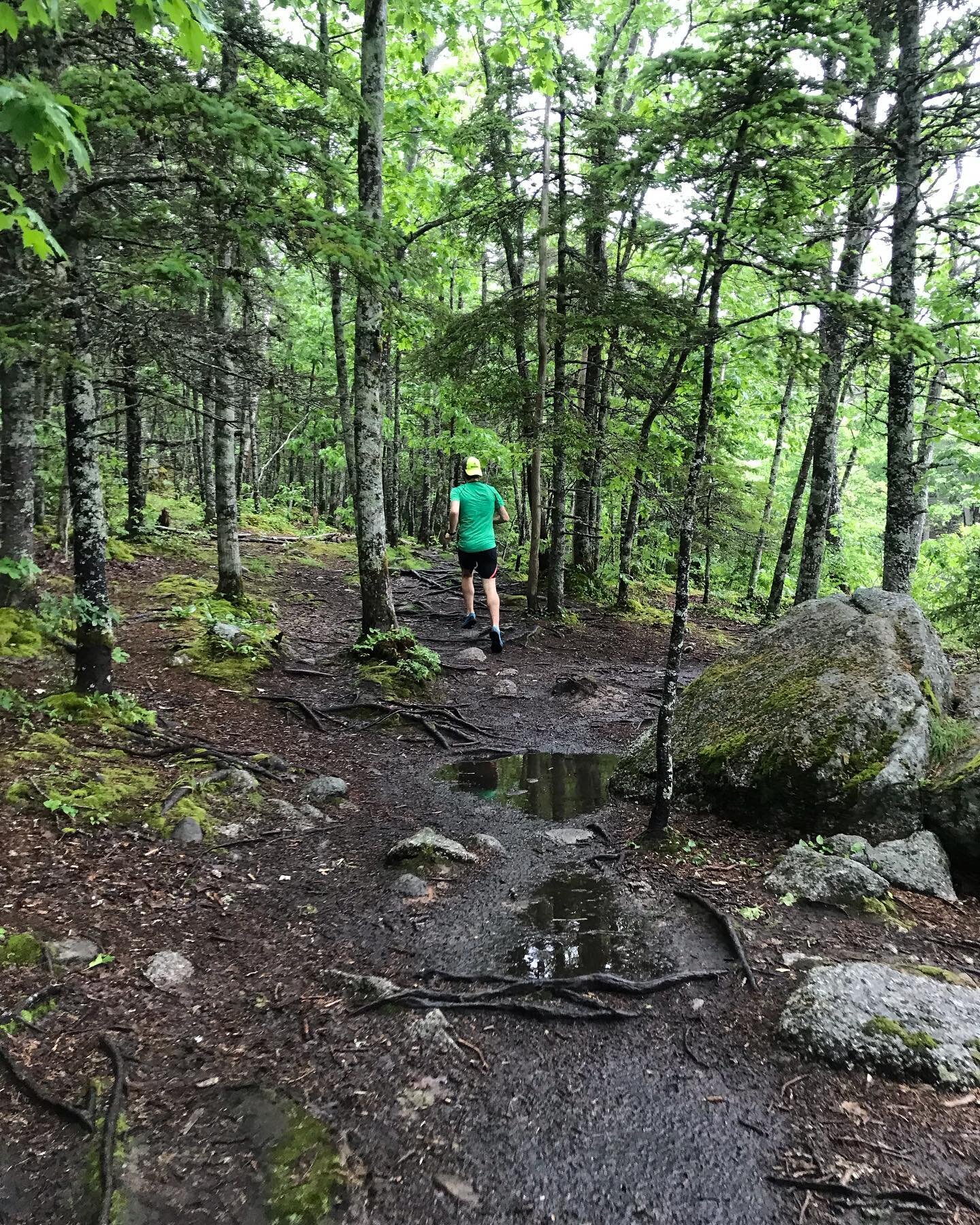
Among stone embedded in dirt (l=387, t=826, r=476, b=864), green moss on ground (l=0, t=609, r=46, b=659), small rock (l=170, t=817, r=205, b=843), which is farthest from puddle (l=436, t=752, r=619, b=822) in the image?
green moss on ground (l=0, t=609, r=46, b=659)

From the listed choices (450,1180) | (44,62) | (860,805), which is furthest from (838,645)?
(44,62)

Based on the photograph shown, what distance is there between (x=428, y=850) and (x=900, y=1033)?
10.4ft

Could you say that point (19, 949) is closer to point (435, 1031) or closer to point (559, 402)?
point (435, 1031)

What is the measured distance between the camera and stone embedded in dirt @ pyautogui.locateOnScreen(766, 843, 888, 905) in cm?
454

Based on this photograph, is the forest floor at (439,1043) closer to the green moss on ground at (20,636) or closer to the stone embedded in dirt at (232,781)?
the stone embedded in dirt at (232,781)

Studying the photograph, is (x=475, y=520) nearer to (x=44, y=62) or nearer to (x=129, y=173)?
(x=129, y=173)

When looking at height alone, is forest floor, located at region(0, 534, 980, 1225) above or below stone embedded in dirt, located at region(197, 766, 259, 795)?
below

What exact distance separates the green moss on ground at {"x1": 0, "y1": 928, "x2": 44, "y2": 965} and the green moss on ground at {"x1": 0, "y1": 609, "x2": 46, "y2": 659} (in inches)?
151

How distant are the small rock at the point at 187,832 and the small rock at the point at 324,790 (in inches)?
45.2

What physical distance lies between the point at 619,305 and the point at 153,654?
8.61 metres

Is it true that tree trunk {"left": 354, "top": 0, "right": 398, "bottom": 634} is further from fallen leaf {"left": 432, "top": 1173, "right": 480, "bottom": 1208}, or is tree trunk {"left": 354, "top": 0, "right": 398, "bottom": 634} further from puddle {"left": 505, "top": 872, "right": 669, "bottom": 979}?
fallen leaf {"left": 432, "top": 1173, "right": 480, "bottom": 1208}

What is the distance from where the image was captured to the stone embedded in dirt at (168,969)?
3693mm

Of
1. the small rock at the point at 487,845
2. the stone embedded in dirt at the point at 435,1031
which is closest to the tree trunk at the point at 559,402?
the small rock at the point at 487,845

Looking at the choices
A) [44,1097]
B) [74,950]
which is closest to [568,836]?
[74,950]
